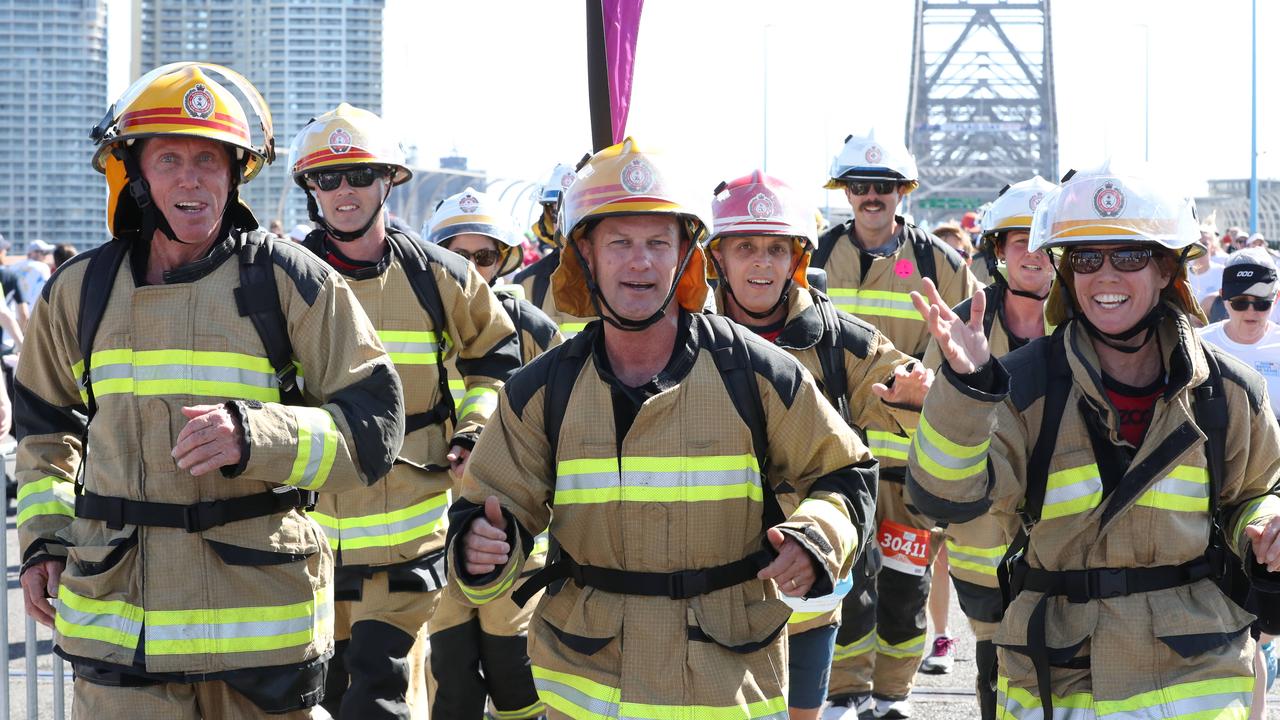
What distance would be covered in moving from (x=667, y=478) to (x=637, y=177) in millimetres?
Answer: 724

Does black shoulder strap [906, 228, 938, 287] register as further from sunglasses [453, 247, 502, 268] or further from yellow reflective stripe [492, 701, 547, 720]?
yellow reflective stripe [492, 701, 547, 720]

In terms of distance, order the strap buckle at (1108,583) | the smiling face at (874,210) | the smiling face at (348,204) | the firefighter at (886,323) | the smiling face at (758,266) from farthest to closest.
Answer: the smiling face at (874,210), the firefighter at (886,323), the smiling face at (348,204), the smiling face at (758,266), the strap buckle at (1108,583)

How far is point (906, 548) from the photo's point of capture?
698 centimetres

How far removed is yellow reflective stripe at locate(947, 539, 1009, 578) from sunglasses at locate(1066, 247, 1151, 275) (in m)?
2.16

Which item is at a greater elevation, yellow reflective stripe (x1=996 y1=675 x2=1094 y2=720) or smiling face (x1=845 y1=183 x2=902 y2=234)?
smiling face (x1=845 y1=183 x2=902 y2=234)

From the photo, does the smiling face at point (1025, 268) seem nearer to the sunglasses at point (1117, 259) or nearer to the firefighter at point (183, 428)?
the sunglasses at point (1117, 259)

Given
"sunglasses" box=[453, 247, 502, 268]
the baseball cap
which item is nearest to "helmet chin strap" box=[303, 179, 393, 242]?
"sunglasses" box=[453, 247, 502, 268]

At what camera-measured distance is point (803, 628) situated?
5.33m

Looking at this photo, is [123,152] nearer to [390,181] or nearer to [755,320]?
[390,181]

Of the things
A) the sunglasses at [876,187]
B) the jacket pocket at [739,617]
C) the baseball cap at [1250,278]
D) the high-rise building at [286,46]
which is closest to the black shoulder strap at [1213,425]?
the jacket pocket at [739,617]

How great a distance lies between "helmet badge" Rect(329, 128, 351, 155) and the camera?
5879mm

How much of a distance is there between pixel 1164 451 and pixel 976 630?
2.35 metres

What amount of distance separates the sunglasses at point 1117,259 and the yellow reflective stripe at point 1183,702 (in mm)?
1038

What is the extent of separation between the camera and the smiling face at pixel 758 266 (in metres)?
5.53
